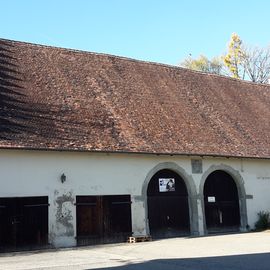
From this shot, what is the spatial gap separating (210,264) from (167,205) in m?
8.44

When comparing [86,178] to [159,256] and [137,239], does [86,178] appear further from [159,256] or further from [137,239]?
[159,256]

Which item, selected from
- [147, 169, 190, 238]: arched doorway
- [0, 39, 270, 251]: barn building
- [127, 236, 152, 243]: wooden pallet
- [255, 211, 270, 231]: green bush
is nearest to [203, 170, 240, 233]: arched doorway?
[0, 39, 270, 251]: barn building

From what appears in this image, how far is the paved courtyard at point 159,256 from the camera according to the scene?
11.0 metres


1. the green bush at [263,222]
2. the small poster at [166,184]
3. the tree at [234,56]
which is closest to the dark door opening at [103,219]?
the small poster at [166,184]

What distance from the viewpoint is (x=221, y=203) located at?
20.9 metres

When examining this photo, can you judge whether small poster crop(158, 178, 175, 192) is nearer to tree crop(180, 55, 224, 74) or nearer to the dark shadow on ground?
the dark shadow on ground

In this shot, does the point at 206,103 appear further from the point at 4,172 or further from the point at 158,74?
the point at 4,172

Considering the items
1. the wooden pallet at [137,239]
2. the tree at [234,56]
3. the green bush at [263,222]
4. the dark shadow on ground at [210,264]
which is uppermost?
the tree at [234,56]

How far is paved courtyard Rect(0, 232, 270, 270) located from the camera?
1096 centimetres

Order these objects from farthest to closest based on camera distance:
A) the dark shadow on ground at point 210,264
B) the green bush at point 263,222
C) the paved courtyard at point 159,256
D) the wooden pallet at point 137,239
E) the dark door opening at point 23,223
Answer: the green bush at point 263,222
the wooden pallet at point 137,239
the dark door opening at point 23,223
the paved courtyard at point 159,256
the dark shadow on ground at point 210,264

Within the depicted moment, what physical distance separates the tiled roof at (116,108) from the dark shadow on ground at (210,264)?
6.24 metres

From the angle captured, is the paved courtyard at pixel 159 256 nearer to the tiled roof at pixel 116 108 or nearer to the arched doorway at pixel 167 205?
the arched doorway at pixel 167 205

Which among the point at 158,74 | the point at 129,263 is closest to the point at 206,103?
the point at 158,74

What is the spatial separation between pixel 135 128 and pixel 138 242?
4.56m
